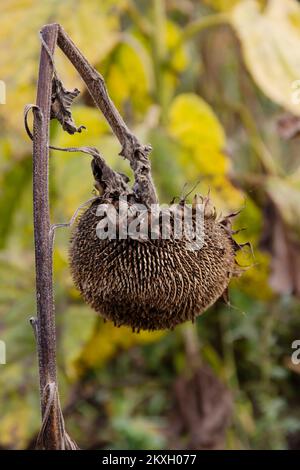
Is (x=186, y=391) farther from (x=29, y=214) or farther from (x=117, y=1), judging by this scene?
(x=117, y=1)

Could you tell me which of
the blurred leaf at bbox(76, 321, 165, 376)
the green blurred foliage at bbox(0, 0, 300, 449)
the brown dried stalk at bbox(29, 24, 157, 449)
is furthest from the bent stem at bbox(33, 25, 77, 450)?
the blurred leaf at bbox(76, 321, 165, 376)

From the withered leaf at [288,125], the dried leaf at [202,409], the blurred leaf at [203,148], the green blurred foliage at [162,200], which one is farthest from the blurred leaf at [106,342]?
the withered leaf at [288,125]

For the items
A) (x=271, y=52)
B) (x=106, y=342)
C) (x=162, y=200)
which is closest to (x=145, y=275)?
(x=162, y=200)

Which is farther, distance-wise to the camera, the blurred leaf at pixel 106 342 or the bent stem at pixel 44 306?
the blurred leaf at pixel 106 342

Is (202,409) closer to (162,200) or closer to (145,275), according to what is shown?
(162,200)

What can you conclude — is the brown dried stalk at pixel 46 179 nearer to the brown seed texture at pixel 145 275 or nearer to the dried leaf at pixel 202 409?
the brown seed texture at pixel 145 275

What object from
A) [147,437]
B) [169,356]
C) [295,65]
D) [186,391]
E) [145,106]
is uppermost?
[145,106]

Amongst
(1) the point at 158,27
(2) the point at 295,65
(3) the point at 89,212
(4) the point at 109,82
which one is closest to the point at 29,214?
(4) the point at 109,82

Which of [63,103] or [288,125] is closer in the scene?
[63,103]
